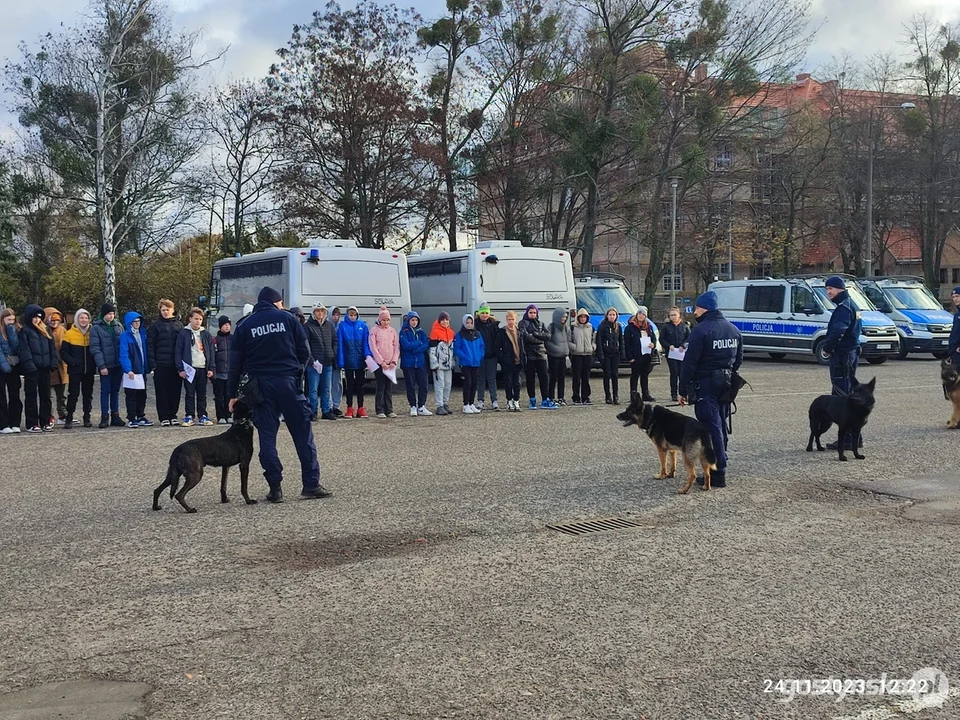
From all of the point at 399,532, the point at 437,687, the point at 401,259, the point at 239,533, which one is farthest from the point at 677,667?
the point at 401,259

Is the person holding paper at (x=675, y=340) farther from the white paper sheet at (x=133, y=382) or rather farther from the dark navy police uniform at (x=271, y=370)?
the dark navy police uniform at (x=271, y=370)

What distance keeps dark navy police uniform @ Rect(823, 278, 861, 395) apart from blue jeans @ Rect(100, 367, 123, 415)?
995 centimetres

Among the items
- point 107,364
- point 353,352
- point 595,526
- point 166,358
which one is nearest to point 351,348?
point 353,352

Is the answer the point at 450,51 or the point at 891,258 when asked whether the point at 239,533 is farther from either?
the point at 891,258

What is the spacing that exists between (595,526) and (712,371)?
2316mm

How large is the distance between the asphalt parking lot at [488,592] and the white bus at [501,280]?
29.8 feet

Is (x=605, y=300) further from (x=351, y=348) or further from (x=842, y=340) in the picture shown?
(x=842, y=340)

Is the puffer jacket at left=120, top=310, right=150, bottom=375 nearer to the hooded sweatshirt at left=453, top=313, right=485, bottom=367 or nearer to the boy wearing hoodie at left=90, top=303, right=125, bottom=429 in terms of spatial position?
the boy wearing hoodie at left=90, top=303, right=125, bottom=429

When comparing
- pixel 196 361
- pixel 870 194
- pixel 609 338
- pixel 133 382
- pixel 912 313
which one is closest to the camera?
pixel 133 382

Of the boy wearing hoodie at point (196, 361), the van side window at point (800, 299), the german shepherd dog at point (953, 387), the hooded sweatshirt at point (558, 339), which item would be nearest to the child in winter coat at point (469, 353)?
the hooded sweatshirt at point (558, 339)

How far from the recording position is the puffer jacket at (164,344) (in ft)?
44.5

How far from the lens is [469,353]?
1506 centimetres

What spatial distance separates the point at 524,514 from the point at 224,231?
118 ft

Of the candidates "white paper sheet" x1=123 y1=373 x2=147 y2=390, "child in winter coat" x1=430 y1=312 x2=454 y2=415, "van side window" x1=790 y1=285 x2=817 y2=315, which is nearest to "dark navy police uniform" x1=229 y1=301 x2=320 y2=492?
"white paper sheet" x1=123 y1=373 x2=147 y2=390
